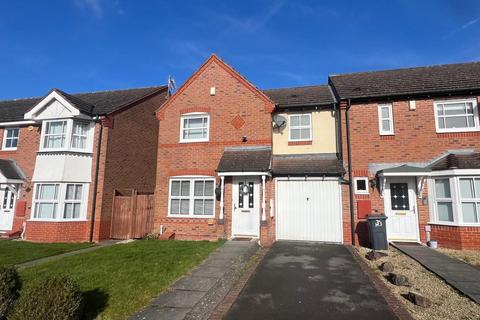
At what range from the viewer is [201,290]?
6516mm

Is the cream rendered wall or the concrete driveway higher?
the cream rendered wall

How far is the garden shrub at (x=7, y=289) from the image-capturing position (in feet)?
17.3

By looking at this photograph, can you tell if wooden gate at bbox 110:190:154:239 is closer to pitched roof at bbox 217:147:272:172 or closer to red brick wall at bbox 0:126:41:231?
pitched roof at bbox 217:147:272:172

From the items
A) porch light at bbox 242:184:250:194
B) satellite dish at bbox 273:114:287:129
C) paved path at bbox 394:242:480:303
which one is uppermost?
satellite dish at bbox 273:114:287:129

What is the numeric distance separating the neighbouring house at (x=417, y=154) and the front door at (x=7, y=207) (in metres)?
16.5

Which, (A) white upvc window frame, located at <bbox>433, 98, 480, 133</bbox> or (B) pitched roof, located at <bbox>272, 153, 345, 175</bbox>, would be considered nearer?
(A) white upvc window frame, located at <bbox>433, 98, 480, 133</bbox>

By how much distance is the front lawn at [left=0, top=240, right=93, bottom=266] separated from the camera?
9825 mm

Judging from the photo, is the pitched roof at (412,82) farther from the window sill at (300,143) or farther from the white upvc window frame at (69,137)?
the white upvc window frame at (69,137)

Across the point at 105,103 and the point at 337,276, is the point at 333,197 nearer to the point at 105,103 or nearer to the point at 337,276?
the point at 337,276

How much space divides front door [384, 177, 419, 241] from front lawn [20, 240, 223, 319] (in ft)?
22.3

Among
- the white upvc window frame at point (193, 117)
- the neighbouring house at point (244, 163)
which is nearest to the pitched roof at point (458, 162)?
the neighbouring house at point (244, 163)

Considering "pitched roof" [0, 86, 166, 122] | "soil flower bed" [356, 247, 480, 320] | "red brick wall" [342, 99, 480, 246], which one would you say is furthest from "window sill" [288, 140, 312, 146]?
"pitched roof" [0, 86, 166, 122]

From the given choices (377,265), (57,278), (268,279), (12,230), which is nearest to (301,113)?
(377,265)

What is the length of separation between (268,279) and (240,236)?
5.17 metres
